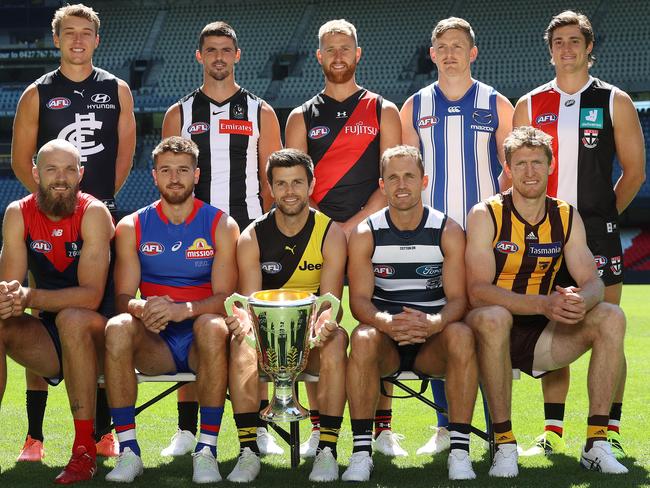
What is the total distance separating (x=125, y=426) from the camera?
4.14 m

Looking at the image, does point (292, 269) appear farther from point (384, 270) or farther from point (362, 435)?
point (362, 435)

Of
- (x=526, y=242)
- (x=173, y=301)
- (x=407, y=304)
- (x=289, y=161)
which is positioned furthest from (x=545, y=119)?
(x=173, y=301)

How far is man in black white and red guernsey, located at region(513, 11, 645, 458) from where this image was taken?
15.9 ft

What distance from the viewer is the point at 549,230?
4.43m

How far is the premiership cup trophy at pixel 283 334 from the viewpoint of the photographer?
155 inches

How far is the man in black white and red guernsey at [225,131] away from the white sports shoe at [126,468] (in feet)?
5.52

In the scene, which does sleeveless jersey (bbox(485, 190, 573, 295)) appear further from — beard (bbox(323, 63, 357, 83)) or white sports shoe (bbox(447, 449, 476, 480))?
beard (bbox(323, 63, 357, 83))

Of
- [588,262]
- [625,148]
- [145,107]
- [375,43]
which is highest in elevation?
[375,43]

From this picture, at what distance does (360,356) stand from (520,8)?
25.8m

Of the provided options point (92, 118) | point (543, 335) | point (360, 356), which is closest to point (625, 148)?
point (543, 335)

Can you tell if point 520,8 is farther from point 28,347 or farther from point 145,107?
point 28,347

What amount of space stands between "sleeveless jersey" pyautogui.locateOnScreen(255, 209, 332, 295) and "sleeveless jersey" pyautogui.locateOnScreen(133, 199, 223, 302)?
0.26 meters

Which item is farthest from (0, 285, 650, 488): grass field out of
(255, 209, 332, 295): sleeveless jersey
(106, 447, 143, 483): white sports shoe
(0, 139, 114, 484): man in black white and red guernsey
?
(255, 209, 332, 295): sleeveless jersey

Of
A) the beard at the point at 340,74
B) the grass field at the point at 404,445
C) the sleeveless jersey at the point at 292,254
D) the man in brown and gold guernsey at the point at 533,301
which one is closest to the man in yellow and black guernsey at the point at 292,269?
the sleeveless jersey at the point at 292,254
